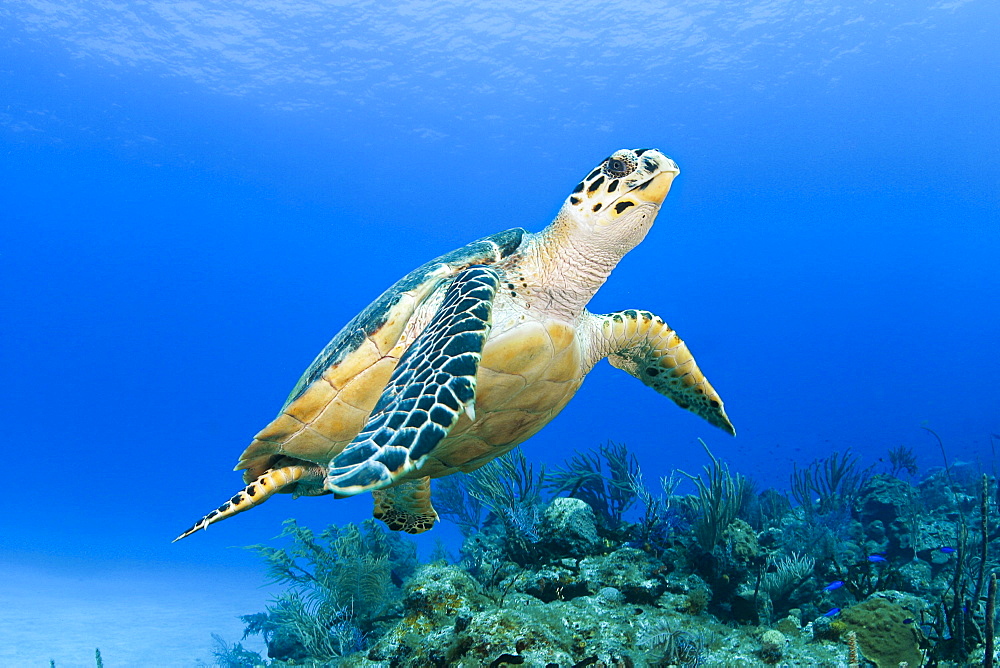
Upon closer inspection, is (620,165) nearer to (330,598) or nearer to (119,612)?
(330,598)

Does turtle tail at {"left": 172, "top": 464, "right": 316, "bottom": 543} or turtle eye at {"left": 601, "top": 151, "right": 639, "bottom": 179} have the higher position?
turtle eye at {"left": 601, "top": 151, "right": 639, "bottom": 179}

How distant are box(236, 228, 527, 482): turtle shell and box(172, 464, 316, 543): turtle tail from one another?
207mm

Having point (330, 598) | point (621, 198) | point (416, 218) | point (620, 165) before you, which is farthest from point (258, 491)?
point (416, 218)

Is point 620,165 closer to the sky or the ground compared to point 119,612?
closer to the ground

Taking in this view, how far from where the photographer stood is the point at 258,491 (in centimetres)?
396

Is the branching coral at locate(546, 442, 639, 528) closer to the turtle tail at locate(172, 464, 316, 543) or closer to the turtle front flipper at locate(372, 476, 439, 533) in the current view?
the turtle front flipper at locate(372, 476, 439, 533)

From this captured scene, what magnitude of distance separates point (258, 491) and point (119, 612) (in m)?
19.0

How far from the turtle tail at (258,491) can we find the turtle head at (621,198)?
306cm

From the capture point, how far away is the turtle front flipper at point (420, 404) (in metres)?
2.04

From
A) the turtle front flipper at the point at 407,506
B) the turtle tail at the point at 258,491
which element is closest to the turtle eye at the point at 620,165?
the turtle front flipper at the point at 407,506

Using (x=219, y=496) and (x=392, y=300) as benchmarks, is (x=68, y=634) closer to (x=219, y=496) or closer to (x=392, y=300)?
(x=392, y=300)

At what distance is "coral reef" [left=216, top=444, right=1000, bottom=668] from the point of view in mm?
3115

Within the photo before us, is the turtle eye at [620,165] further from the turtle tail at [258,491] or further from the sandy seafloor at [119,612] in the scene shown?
the sandy seafloor at [119,612]

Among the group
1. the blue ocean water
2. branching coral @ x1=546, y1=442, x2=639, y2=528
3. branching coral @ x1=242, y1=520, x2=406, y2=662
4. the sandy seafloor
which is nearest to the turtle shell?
branching coral @ x1=242, y1=520, x2=406, y2=662
